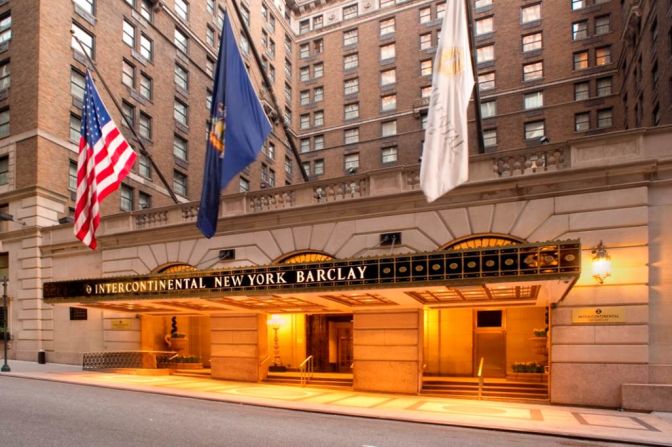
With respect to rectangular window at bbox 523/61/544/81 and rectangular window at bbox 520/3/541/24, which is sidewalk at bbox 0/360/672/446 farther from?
rectangular window at bbox 520/3/541/24

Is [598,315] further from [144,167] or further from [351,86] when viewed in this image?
[351,86]

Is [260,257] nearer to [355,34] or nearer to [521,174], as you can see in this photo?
[521,174]

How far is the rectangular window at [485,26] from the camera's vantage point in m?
44.4

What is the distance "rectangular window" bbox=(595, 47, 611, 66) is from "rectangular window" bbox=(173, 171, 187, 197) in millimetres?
33654

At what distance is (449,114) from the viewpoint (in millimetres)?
14125

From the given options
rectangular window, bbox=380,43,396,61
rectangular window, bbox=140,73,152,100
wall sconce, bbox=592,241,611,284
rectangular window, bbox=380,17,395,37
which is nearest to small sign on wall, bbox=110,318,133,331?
rectangular window, bbox=140,73,152,100

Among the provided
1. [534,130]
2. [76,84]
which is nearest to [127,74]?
[76,84]

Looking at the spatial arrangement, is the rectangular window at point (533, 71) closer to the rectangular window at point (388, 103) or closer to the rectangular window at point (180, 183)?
the rectangular window at point (388, 103)

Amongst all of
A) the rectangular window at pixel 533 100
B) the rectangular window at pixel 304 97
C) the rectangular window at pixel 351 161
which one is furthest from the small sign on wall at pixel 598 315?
the rectangular window at pixel 304 97

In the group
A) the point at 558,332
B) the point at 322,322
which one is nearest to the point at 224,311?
the point at 322,322

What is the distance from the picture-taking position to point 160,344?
83.0ft

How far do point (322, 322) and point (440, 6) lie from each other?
35.5 m

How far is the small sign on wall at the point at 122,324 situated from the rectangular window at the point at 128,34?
19.3 metres

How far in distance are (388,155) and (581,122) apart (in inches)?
655
